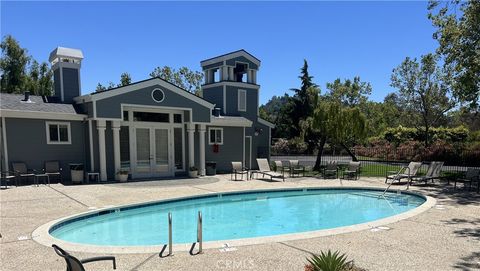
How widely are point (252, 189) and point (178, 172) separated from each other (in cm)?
596

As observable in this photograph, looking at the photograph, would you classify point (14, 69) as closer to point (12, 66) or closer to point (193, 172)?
point (12, 66)

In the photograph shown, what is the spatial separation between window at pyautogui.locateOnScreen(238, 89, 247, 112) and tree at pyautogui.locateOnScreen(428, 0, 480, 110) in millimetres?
11443

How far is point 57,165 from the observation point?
48.1 ft

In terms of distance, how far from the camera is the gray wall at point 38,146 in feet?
45.7

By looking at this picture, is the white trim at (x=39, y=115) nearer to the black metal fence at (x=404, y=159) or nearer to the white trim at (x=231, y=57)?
the white trim at (x=231, y=57)

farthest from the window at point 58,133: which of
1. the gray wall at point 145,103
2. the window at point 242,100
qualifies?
the window at point 242,100

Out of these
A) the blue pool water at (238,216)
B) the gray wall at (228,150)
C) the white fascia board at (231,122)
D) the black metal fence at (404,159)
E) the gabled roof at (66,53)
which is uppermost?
the gabled roof at (66,53)

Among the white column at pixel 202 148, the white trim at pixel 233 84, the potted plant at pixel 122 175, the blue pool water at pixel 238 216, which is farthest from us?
the white trim at pixel 233 84

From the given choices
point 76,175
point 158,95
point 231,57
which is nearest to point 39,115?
point 76,175

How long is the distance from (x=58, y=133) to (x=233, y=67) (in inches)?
448

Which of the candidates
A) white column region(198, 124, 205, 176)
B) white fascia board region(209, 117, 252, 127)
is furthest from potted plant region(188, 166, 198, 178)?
white fascia board region(209, 117, 252, 127)

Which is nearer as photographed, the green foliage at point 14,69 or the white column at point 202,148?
the white column at point 202,148

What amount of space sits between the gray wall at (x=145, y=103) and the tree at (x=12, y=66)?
2444 centimetres

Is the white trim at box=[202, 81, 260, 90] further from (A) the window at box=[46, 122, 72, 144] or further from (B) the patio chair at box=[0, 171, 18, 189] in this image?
(B) the patio chair at box=[0, 171, 18, 189]
